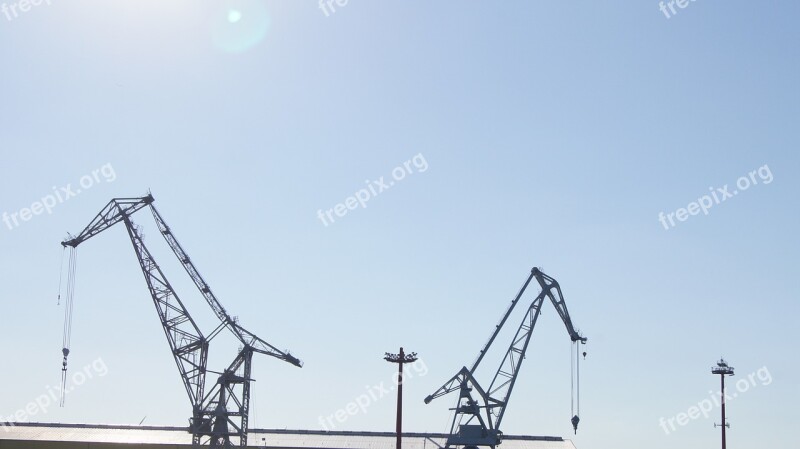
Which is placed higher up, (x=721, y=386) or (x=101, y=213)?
(x=101, y=213)

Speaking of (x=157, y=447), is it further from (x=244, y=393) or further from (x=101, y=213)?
(x=101, y=213)

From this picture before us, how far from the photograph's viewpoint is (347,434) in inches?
5891

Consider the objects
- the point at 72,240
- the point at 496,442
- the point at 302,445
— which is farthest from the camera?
the point at 302,445

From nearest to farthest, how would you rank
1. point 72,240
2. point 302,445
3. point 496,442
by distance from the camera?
point 72,240 < point 496,442 < point 302,445

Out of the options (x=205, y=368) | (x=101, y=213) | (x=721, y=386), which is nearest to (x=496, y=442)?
(x=721, y=386)

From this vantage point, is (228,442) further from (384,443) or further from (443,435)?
(443,435)

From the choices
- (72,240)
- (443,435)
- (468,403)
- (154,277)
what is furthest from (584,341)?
(72,240)

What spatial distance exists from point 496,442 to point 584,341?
16.3m

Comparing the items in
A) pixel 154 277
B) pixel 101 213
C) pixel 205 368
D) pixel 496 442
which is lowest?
pixel 496 442

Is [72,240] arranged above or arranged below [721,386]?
above

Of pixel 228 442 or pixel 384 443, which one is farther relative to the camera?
pixel 384 443

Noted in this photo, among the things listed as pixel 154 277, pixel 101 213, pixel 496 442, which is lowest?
pixel 496 442

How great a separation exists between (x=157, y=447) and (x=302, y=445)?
19796mm

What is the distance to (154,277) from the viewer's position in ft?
391
